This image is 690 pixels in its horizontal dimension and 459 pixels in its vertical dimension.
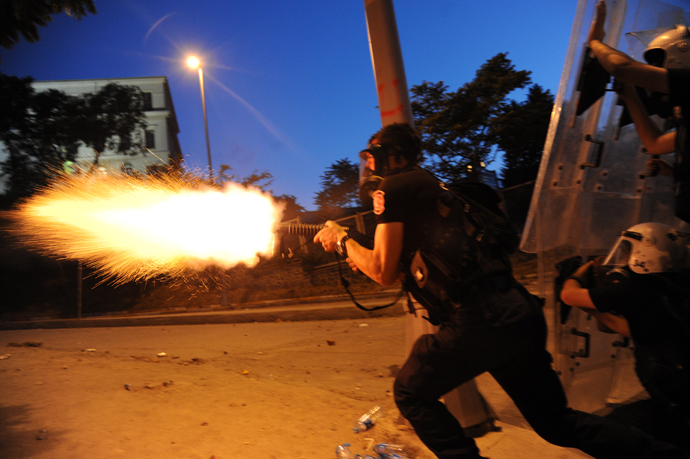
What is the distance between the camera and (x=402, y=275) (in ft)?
7.09

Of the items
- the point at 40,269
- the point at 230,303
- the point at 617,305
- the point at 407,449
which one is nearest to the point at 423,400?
the point at 407,449

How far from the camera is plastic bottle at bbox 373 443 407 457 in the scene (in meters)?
2.64

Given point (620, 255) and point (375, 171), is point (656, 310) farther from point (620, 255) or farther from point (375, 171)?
point (375, 171)

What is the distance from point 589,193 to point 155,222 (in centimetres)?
478

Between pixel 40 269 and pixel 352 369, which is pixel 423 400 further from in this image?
pixel 40 269

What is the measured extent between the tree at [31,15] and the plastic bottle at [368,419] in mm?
4961

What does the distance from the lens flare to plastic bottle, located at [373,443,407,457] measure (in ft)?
6.93

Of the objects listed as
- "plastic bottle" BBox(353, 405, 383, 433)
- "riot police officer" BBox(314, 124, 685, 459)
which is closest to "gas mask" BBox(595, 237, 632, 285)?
"riot police officer" BBox(314, 124, 685, 459)

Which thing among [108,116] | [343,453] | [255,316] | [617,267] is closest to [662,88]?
[617,267]

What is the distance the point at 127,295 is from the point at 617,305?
2100cm

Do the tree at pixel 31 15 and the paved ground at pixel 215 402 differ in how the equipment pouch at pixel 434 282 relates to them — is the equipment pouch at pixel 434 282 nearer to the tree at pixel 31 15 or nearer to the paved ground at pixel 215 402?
the paved ground at pixel 215 402

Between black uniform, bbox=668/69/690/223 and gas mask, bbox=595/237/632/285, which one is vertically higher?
black uniform, bbox=668/69/690/223

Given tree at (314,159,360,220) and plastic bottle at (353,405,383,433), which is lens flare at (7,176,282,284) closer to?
plastic bottle at (353,405,383,433)

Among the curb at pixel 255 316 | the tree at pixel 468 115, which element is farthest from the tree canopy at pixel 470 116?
the curb at pixel 255 316
